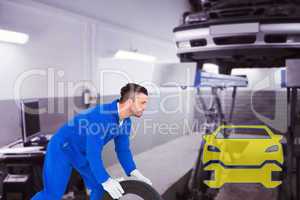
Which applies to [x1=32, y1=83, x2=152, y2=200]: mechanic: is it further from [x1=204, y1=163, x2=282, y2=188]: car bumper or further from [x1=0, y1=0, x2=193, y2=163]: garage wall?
[x1=204, y1=163, x2=282, y2=188]: car bumper

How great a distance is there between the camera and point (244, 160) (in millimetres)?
2287

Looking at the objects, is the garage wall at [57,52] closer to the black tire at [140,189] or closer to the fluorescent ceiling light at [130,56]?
the fluorescent ceiling light at [130,56]

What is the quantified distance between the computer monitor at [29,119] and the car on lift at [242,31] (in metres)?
1.08

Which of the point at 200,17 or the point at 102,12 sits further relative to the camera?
the point at 102,12

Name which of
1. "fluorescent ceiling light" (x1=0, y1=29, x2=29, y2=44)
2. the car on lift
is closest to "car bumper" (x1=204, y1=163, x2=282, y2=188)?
the car on lift

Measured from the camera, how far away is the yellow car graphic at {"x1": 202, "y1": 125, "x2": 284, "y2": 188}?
220 centimetres

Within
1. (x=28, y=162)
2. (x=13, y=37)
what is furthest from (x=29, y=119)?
(x=13, y=37)

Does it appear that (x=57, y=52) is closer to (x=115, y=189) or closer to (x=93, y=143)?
(x=93, y=143)

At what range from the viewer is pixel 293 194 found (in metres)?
2.23

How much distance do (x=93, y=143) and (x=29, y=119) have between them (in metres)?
0.94

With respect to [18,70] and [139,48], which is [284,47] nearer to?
[18,70]

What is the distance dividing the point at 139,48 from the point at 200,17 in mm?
1636

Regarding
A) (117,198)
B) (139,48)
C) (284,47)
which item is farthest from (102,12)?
(117,198)

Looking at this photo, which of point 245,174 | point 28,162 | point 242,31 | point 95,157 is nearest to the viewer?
point 95,157
